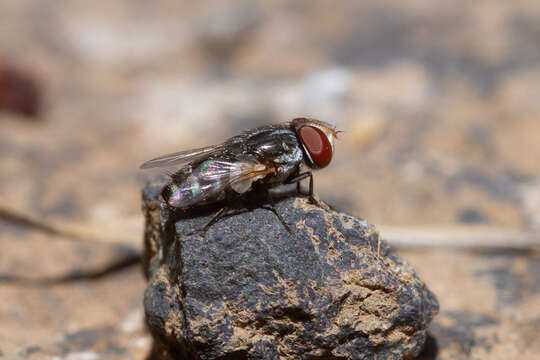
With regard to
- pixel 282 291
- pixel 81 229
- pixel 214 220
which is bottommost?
pixel 282 291

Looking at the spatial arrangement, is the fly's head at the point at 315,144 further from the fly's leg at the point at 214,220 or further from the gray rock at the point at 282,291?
the fly's leg at the point at 214,220

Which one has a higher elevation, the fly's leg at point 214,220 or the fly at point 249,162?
the fly at point 249,162

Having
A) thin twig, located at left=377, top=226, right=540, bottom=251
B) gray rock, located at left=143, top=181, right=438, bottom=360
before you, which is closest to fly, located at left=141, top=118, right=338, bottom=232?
gray rock, located at left=143, top=181, right=438, bottom=360

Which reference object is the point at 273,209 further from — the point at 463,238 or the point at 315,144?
the point at 463,238

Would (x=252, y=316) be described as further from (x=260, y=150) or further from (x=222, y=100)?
(x=222, y=100)

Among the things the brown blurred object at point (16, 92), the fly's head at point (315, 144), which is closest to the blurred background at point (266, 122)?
the brown blurred object at point (16, 92)

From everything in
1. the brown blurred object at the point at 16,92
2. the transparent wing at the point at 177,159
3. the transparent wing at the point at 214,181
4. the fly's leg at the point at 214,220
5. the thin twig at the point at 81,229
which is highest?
the brown blurred object at the point at 16,92

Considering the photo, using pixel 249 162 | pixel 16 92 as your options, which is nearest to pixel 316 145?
pixel 249 162

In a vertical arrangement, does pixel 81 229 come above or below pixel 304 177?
above
